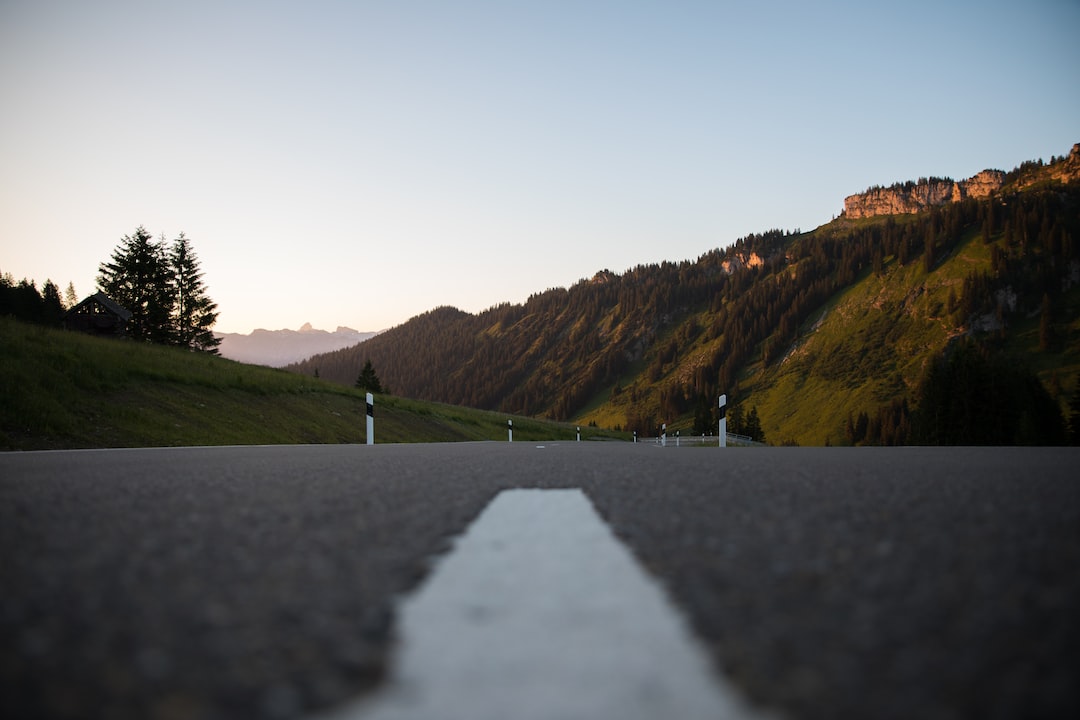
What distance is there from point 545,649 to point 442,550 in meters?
1.18

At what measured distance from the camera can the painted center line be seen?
1.23 m

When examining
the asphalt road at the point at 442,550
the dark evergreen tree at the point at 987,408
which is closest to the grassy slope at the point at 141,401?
the asphalt road at the point at 442,550

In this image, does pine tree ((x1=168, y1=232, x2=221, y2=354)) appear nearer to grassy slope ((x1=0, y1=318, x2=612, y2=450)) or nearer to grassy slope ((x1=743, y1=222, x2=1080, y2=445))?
grassy slope ((x1=0, y1=318, x2=612, y2=450))

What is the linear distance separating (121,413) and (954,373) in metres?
75.6

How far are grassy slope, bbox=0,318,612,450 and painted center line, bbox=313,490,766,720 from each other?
13031 millimetres

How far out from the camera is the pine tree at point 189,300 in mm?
73062

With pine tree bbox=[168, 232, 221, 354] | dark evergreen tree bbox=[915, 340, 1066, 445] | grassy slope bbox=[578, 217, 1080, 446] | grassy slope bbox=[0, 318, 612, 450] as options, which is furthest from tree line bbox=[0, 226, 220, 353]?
grassy slope bbox=[578, 217, 1080, 446]

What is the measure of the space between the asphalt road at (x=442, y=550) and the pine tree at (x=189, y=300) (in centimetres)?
7604

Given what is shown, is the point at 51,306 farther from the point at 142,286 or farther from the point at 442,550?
the point at 442,550

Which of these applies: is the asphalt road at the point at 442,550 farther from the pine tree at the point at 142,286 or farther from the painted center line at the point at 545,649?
the pine tree at the point at 142,286

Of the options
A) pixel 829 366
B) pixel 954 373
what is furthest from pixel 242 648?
pixel 829 366

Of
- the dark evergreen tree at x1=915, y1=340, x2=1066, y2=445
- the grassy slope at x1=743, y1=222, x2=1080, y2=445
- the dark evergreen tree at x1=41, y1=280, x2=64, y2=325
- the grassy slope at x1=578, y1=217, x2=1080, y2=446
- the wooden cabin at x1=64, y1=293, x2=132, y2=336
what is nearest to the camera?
the wooden cabin at x1=64, y1=293, x2=132, y2=336

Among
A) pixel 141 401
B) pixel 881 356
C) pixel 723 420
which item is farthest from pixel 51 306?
pixel 881 356

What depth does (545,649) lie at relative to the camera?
152cm
